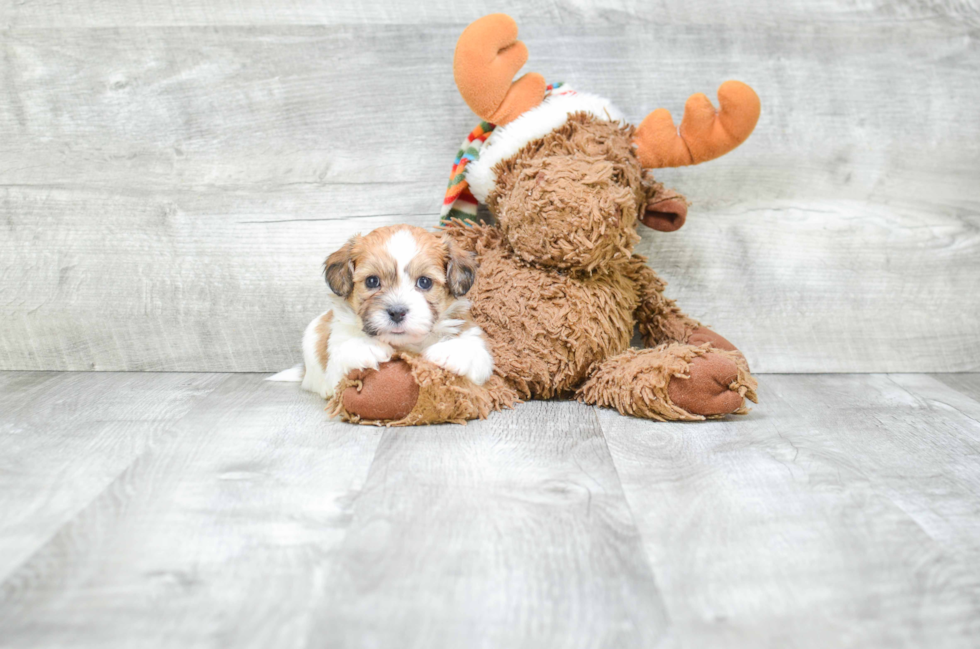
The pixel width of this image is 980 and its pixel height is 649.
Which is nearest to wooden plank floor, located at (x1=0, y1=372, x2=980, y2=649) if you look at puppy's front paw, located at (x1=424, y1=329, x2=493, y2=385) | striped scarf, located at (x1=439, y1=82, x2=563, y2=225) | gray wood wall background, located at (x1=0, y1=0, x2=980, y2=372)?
puppy's front paw, located at (x1=424, y1=329, x2=493, y2=385)

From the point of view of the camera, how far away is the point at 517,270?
6.29 ft

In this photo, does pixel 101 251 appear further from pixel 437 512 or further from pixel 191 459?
pixel 437 512

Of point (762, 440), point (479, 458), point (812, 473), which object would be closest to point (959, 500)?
point (812, 473)

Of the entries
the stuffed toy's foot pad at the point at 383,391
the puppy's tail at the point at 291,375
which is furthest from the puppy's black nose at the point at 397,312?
the puppy's tail at the point at 291,375

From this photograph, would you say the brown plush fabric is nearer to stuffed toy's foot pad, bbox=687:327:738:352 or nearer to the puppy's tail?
stuffed toy's foot pad, bbox=687:327:738:352

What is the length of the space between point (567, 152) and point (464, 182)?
0.31m

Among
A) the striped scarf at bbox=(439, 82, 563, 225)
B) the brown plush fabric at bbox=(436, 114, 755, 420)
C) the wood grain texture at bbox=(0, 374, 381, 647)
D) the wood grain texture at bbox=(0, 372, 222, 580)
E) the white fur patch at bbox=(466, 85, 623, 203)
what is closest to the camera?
the wood grain texture at bbox=(0, 374, 381, 647)

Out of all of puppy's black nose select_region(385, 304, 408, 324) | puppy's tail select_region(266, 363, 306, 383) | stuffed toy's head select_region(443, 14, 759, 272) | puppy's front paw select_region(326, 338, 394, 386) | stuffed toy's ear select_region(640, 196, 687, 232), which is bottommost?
puppy's tail select_region(266, 363, 306, 383)

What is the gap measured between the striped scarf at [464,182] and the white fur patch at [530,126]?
4cm

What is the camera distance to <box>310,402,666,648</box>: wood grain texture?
36.1 inches

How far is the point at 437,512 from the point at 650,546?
1.14 ft

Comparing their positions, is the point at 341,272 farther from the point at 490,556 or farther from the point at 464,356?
the point at 490,556

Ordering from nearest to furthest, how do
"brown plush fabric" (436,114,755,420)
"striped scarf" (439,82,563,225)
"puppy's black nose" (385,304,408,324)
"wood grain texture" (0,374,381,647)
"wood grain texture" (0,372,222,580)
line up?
"wood grain texture" (0,374,381,647), "wood grain texture" (0,372,222,580), "puppy's black nose" (385,304,408,324), "brown plush fabric" (436,114,755,420), "striped scarf" (439,82,563,225)

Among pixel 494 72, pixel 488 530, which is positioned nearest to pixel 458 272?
pixel 494 72
